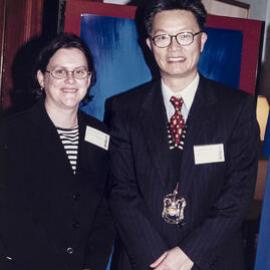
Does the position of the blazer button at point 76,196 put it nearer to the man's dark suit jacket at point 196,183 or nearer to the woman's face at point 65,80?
the man's dark suit jacket at point 196,183

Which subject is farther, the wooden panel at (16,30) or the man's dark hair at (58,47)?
the wooden panel at (16,30)

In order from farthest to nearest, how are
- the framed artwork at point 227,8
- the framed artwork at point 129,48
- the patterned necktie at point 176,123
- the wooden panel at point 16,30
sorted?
1. the framed artwork at point 227,8
2. the wooden panel at point 16,30
3. the framed artwork at point 129,48
4. the patterned necktie at point 176,123

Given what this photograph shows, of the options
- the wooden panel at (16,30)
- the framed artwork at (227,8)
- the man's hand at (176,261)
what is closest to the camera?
the man's hand at (176,261)

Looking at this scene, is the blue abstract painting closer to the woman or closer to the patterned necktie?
the woman

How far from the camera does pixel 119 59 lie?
111 inches

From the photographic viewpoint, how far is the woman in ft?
6.79

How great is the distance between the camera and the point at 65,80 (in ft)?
7.18

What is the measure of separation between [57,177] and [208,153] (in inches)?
24.5

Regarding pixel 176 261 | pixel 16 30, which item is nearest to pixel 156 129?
pixel 176 261

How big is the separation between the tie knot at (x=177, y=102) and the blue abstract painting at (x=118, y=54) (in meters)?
0.71

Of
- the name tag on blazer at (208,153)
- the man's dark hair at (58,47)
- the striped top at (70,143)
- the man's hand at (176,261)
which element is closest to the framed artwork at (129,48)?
the man's dark hair at (58,47)

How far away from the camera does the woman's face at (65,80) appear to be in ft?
7.17

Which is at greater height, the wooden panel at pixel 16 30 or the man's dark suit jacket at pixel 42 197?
the wooden panel at pixel 16 30

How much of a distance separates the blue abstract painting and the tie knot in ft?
2.34
